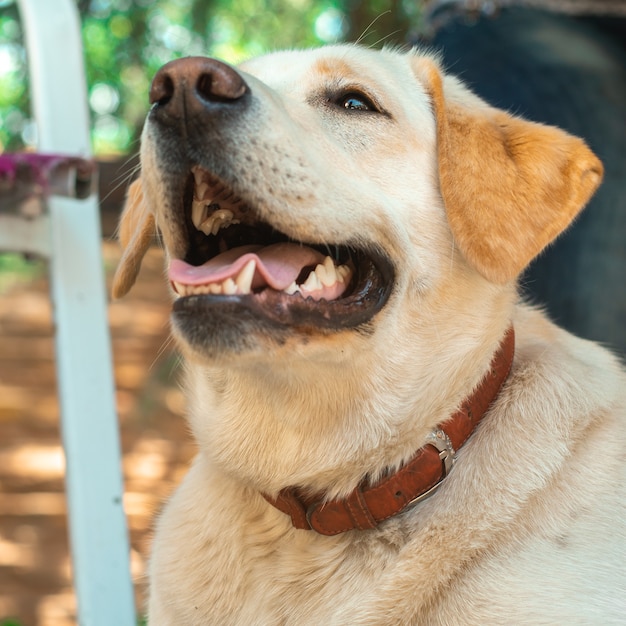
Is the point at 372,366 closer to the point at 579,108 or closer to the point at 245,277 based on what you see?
the point at 245,277

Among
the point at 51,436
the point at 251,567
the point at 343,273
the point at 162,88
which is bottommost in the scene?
the point at 51,436

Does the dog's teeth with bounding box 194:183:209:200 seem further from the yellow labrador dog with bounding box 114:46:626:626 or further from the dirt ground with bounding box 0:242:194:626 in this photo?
the dirt ground with bounding box 0:242:194:626

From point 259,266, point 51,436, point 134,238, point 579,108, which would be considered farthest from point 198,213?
point 51,436

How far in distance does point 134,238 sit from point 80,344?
352 millimetres

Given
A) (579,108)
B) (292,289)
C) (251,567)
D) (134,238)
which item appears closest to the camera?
(292,289)

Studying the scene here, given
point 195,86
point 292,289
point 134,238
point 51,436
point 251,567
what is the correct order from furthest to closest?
point 51,436, point 134,238, point 251,567, point 292,289, point 195,86

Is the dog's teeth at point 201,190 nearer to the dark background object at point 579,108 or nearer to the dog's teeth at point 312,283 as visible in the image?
the dog's teeth at point 312,283

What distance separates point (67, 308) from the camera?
2.52 m

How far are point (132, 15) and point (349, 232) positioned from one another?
495 cm

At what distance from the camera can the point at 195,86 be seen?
175 cm

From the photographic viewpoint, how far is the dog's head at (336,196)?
1812 mm

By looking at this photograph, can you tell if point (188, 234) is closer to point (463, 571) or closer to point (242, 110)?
point (242, 110)

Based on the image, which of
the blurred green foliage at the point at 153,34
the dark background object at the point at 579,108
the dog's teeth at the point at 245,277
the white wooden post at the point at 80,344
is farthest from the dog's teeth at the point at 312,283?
the blurred green foliage at the point at 153,34

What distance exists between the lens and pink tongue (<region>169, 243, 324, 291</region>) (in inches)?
71.9
